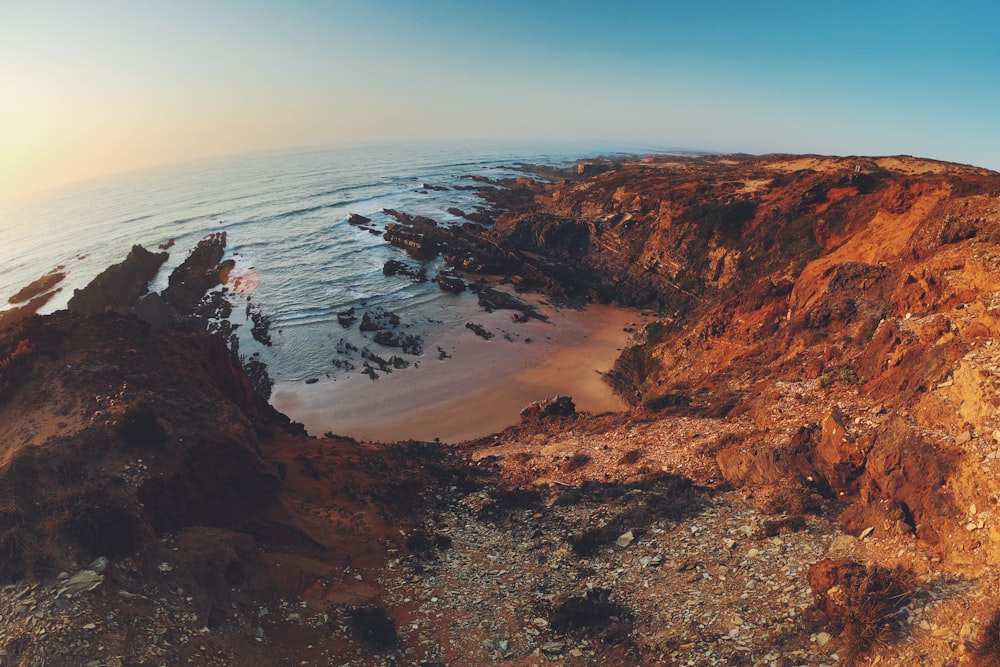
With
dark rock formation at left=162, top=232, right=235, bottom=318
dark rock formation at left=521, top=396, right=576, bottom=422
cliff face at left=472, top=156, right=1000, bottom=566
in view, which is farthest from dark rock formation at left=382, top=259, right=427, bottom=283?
dark rock formation at left=521, top=396, right=576, bottom=422

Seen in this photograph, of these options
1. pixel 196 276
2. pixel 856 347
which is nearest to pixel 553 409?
pixel 856 347

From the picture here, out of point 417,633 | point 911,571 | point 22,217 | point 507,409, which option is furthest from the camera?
point 22,217

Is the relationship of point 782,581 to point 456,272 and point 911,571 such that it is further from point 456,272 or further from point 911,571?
point 456,272

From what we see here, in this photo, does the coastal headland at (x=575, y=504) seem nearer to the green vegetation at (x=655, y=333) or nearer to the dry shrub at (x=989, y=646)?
the dry shrub at (x=989, y=646)

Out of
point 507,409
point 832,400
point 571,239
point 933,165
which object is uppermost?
point 933,165

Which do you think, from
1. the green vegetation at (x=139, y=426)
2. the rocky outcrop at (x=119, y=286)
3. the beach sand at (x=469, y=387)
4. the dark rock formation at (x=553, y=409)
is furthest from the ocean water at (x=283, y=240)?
the green vegetation at (x=139, y=426)

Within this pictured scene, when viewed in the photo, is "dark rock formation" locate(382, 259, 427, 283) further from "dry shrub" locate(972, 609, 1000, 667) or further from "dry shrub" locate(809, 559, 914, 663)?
"dry shrub" locate(972, 609, 1000, 667)

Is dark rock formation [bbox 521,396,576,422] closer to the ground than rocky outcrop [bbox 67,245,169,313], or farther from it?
closer to the ground

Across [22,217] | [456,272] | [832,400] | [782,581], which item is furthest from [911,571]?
[22,217]
